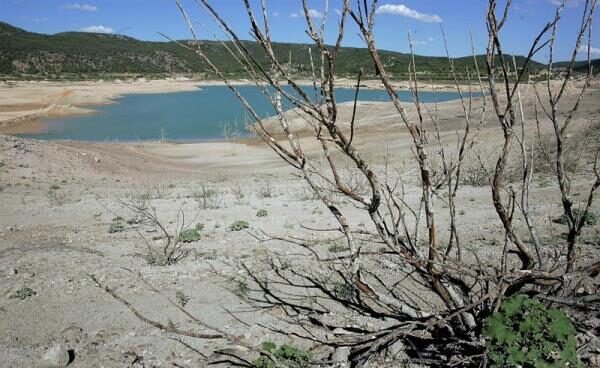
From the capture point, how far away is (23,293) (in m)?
4.48

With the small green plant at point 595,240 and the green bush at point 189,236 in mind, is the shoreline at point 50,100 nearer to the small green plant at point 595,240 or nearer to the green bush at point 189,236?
the green bush at point 189,236

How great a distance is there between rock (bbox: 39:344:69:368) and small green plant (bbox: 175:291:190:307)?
1087 millimetres

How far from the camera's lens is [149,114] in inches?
1527

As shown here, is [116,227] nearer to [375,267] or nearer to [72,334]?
[72,334]

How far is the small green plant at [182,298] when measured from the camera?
4314 millimetres

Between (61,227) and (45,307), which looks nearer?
(45,307)

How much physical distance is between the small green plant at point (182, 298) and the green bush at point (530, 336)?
9.35 feet

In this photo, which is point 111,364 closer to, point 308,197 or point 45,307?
point 45,307

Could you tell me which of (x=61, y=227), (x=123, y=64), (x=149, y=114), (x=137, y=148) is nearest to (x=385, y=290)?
(x=61, y=227)

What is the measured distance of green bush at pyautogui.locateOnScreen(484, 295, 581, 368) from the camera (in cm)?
222

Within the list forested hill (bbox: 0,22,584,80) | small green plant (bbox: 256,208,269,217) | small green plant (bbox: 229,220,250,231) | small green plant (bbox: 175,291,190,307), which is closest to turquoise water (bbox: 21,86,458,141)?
small green plant (bbox: 256,208,269,217)

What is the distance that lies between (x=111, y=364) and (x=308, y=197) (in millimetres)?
5717

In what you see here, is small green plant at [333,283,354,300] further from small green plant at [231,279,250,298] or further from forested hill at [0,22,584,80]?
forested hill at [0,22,584,80]

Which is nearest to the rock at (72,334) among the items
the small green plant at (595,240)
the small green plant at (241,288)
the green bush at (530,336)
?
the small green plant at (241,288)
